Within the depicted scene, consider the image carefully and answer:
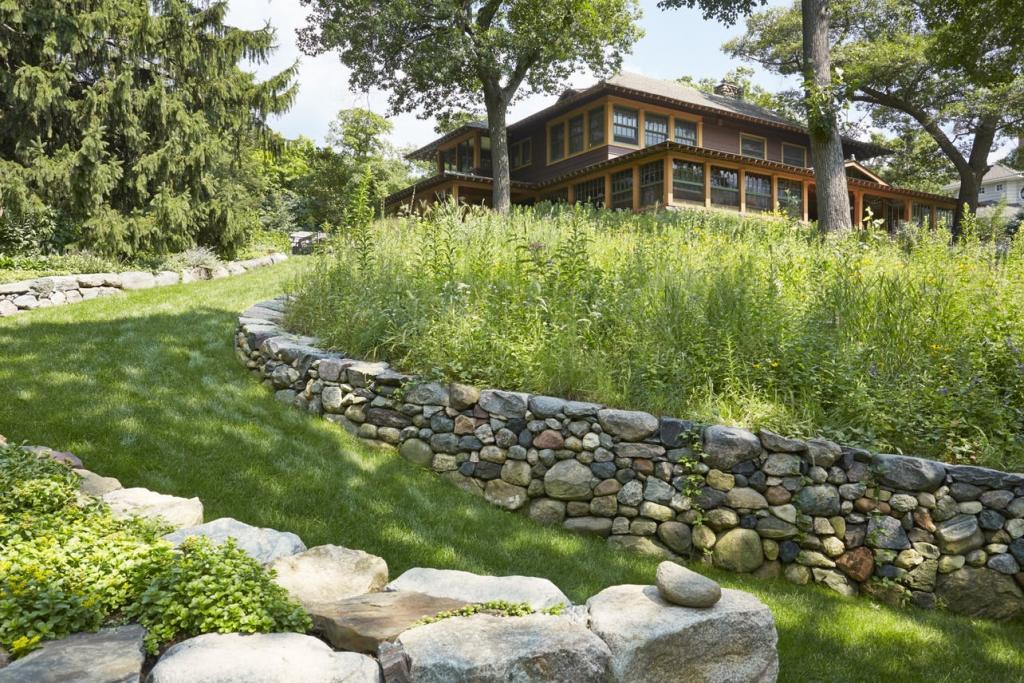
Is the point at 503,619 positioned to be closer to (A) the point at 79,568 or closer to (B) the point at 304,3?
(A) the point at 79,568

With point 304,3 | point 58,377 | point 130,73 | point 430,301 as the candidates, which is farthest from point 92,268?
point 304,3

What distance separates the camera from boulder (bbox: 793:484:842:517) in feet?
14.2

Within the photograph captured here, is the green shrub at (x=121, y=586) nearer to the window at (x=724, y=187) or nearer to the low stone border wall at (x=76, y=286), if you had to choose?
the low stone border wall at (x=76, y=286)

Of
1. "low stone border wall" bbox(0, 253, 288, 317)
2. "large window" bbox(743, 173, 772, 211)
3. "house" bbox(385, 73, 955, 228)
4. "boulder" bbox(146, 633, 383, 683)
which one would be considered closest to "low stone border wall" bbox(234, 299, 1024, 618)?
"boulder" bbox(146, 633, 383, 683)

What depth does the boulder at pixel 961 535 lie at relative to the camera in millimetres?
4148

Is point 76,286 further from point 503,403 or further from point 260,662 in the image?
point 260,662

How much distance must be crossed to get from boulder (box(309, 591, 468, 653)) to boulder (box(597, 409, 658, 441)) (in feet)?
6.90

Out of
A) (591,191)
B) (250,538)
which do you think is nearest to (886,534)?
(250,538)

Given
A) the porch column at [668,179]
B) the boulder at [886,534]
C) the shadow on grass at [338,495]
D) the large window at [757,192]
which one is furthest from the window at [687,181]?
the boulder at [886,534]

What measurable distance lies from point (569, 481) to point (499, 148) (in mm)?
13835

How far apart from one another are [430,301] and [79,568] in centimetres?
381

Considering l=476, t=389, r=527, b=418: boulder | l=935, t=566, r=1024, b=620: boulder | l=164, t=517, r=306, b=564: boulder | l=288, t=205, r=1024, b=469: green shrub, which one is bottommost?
l=935, t=566, r=1024, b=620: boulder

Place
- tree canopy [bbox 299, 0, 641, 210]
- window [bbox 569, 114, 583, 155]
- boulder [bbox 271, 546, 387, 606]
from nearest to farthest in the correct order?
boulder [bbox 271, 546, 387, 606], tree canopy [bbox 299, 0, 641, 210], window [bbox 569, 114, 583, 155]

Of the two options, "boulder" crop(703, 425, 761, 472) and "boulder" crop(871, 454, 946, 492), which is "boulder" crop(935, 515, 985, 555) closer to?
"boulder" crop(871, 454, 946, 492)
